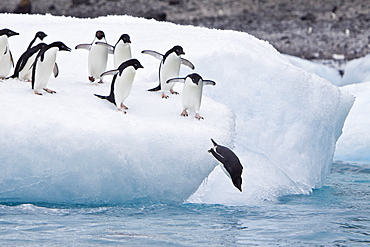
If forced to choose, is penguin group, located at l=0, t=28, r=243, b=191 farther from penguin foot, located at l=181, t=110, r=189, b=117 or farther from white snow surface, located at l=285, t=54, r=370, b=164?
white snow surface, located at l=285, t=54, r=370, b=164

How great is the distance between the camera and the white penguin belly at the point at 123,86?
16.7ft

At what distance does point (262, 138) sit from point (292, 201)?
2.58 feet

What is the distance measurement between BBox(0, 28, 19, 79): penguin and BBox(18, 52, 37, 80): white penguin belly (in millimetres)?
164

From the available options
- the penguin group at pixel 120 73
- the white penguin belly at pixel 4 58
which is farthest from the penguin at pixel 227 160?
the white penguin belly at pixel 4 58

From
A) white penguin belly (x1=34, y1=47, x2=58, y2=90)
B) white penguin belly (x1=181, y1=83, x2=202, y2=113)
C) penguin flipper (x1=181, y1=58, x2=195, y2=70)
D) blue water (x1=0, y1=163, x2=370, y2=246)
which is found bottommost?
blue water (x1=0, y1=163, x2=370, y2=246)

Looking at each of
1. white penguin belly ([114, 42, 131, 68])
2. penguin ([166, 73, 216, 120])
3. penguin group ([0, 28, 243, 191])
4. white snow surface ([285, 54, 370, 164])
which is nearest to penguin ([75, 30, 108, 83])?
penguin group ([0, 28, 243, 191])

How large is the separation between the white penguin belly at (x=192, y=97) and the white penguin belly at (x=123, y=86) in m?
0.44

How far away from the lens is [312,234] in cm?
434

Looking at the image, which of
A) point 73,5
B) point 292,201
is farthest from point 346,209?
point 73,5

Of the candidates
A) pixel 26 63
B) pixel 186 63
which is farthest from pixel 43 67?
pixel 186 63

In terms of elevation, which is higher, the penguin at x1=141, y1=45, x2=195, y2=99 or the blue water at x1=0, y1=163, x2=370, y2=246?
the penguin at x1=141, y1=45, x2=195, y2=99

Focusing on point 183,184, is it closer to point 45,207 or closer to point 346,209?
point 45,207

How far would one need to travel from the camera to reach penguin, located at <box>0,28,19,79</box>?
5.73 m

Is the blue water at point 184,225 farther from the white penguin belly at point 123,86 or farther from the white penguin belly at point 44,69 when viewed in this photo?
the white penguin belly at point 44,69
